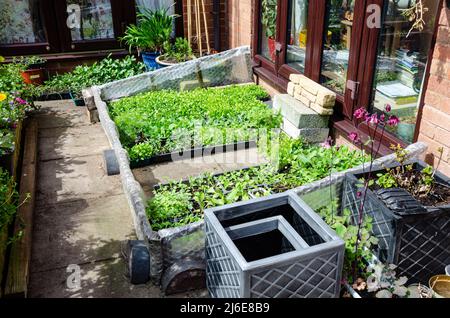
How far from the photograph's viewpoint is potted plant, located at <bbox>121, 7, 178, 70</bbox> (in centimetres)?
853

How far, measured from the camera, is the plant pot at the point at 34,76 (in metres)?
8.27

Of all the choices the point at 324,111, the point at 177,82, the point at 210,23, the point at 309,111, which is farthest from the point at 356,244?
the point at 210,23

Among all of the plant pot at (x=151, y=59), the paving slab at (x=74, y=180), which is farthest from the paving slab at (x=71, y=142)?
the plant pot at (x=151, y=59)

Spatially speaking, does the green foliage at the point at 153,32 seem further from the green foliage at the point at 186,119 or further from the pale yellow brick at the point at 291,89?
the pale yellow brick at the point at 291,89

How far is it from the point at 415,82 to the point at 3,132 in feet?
14.7

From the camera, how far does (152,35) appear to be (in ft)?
28.0

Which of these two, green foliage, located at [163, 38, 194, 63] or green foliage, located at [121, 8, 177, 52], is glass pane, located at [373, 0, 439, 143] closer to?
green foliage, located at [163, 38, 194, 63]

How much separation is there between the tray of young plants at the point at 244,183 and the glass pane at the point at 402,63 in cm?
61

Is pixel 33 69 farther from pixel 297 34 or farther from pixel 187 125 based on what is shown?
pixel 297 34

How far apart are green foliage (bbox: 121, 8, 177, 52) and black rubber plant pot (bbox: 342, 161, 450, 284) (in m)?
6.16

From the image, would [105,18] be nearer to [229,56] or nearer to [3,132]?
[229,56]

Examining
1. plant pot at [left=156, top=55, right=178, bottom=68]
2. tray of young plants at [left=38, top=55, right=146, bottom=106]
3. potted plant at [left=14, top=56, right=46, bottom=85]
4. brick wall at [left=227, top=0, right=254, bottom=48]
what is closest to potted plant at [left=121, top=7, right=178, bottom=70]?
plant pot at [left=156, top=55, right=178, bottom=68]

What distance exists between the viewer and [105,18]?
29.9ft

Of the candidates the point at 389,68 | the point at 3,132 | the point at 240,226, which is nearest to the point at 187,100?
the point at 3,132
